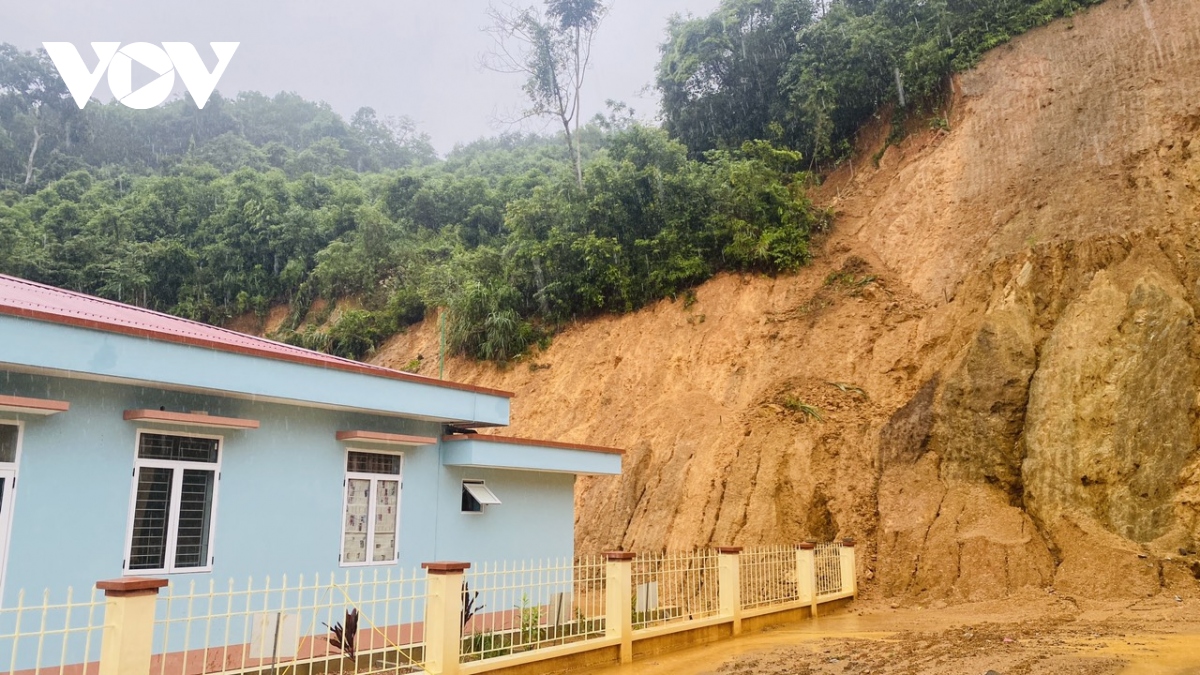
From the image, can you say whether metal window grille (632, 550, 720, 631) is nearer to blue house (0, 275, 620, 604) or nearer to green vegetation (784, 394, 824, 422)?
blue house (0, 275, 620, 604)

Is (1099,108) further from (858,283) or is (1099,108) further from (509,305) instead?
(509,305)

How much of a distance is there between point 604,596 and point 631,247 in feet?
47.4

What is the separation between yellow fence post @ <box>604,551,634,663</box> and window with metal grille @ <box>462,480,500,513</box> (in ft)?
7.47

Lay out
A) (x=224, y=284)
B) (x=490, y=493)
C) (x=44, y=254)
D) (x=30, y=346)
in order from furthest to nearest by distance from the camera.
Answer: (x=224, y=284), (x=44, y=254), (x=490, y=493), (x=30, y=346)

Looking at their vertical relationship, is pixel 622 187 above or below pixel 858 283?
above

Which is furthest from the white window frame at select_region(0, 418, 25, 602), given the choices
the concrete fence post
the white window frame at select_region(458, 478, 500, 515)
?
the concrete fence post

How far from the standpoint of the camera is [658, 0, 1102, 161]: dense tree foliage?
2309 centimetres

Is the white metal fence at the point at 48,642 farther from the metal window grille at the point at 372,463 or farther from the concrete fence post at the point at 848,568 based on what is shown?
the concrete fence post at the point at 848,568

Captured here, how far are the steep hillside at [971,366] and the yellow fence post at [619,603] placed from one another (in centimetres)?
670

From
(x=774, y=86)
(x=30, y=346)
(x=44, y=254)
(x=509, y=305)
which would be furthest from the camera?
(x=44, y=254)

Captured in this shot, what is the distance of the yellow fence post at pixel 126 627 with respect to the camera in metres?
4.96

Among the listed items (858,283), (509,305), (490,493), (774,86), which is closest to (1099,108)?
(858,283)

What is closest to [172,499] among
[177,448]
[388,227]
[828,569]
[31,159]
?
[177,448]

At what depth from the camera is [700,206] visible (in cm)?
2189
